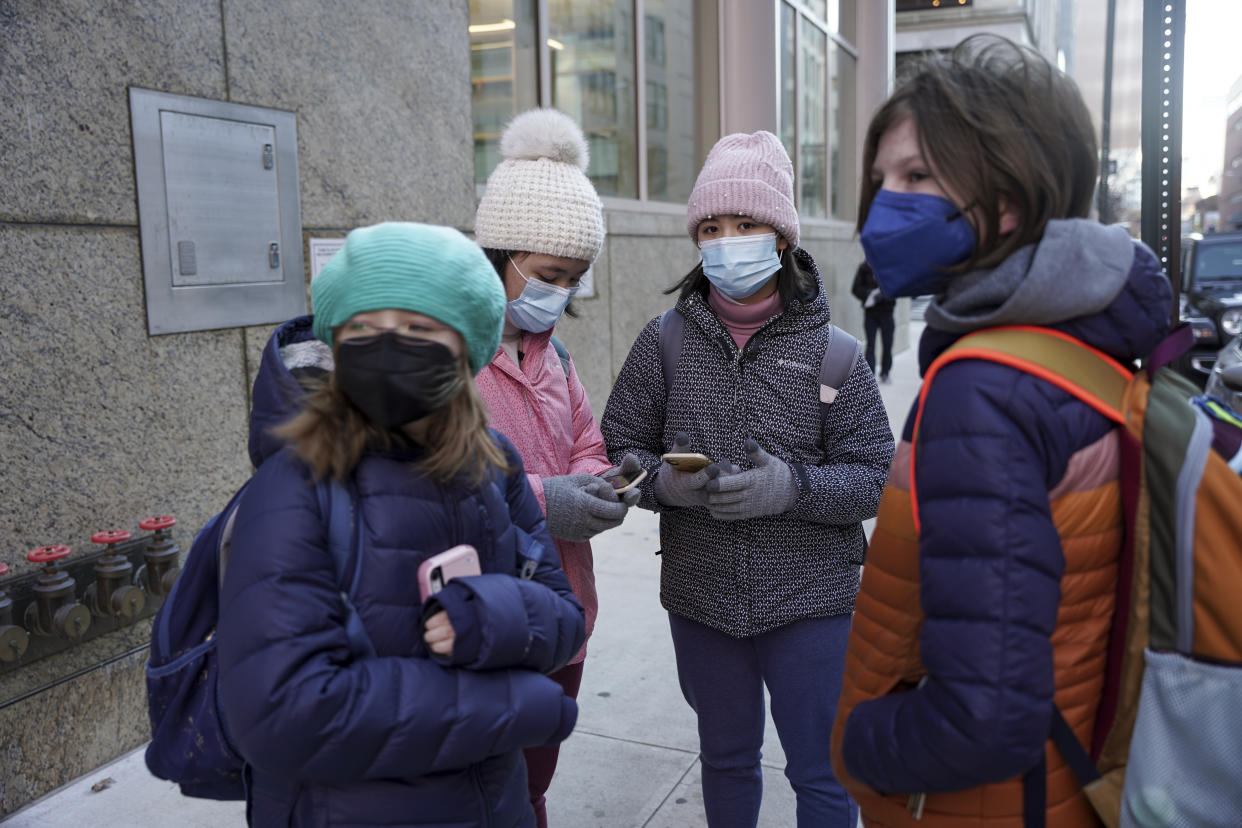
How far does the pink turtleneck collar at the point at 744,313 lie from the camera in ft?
8.87

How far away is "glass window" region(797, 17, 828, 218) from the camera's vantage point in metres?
13.2

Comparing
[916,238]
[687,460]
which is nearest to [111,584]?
Result: [687,460]

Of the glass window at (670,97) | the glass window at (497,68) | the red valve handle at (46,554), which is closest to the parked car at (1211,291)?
the glass window at (670,97)

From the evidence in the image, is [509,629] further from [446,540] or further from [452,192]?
[452,192]

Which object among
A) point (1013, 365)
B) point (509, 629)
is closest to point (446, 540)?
point (509, 629)

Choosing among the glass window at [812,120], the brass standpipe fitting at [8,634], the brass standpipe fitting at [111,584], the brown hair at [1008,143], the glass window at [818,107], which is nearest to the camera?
the brown hair at [1008,143]

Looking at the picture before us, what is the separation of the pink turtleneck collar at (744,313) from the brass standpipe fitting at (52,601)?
2.18 metres

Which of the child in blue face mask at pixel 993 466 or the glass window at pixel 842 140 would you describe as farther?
the glass window at pixel 842 140

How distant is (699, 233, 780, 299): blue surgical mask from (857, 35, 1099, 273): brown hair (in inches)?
44.6

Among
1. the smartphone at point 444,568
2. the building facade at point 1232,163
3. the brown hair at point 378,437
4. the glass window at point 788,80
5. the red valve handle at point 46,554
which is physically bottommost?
the red valve handle at point 46,554

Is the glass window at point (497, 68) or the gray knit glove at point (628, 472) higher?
the glass window at point (497, 68)

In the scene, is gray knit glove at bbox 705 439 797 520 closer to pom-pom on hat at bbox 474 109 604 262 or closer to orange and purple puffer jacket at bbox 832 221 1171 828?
pom-pom on hat at bbox 474 109 604 262

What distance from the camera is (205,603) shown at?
170 cm

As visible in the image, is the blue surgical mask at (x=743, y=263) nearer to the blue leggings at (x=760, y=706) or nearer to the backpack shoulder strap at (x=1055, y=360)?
the blue leggings at (x=760, y=706)
